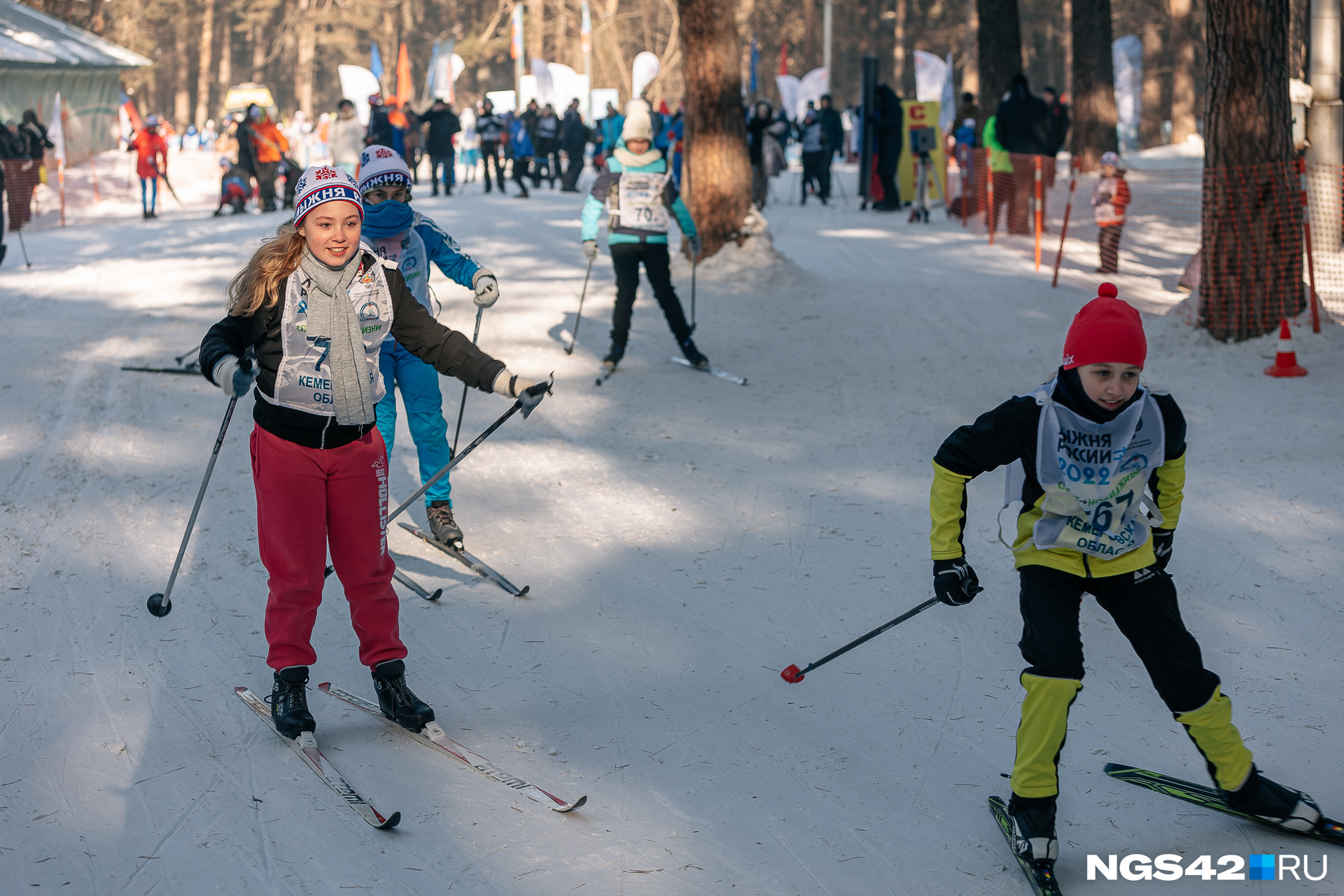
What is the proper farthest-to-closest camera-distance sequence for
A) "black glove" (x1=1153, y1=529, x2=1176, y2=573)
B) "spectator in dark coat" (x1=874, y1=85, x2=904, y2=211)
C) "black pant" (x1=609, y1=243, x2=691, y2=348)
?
1. "spectator in dark coat" (x1=874, y1=85, x2=904, y2=211)
2. "black pant" (x1=609, y1=243, x2=691, y2=348)
3. "black glove" (x1=1153, y1=529, x2=1176, y2=573)

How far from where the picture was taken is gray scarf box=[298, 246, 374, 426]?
12.3 ft

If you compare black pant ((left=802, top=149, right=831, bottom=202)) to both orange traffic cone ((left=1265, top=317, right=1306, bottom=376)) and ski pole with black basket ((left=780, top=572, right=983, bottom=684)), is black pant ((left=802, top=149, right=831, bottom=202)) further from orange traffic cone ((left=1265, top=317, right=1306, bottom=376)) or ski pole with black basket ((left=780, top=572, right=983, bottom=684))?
ski pole with black basket ((left=780, top=572, right=983, bottom=684))

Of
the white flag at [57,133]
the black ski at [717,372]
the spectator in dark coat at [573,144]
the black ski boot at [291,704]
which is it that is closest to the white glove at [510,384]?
the black ski boot at [291,704]

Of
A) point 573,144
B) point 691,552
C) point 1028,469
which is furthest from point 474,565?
point 573,144

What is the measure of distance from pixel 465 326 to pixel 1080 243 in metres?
9.45

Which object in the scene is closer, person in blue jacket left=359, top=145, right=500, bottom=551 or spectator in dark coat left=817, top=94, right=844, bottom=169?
person in blue jacket left=359, top=145, right=500, bottom=551

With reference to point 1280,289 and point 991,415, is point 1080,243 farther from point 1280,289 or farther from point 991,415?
point 991,415

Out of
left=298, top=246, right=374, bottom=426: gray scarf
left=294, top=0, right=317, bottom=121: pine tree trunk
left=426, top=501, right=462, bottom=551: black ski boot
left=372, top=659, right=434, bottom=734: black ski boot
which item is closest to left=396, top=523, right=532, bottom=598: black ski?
left=426, top=501, right=462, bottom=551: black ski boot

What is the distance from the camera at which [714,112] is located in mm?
12984

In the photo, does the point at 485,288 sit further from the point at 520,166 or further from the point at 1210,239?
the point at 520,166

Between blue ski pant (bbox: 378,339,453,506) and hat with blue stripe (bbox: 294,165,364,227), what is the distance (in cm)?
193

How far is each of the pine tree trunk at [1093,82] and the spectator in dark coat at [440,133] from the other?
1117 cm

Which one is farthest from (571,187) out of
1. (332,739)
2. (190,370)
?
(332,739)

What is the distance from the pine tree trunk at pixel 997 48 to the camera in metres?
18.6
